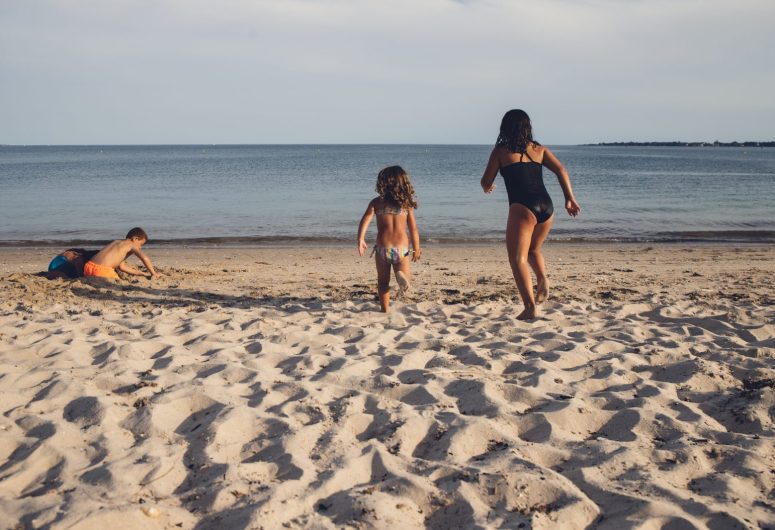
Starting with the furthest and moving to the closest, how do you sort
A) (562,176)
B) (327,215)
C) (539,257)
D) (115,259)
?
(327,215) < (115,259) < (539,257) < (562,176)

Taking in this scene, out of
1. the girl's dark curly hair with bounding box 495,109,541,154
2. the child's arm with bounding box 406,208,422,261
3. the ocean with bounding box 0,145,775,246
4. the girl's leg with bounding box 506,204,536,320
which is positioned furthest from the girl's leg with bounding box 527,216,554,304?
the ocean with bounding box 0,145,775,246

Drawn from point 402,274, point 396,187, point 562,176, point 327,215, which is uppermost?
point 562,176

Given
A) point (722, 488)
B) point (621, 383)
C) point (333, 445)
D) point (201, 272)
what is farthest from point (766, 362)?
point (201, 272)

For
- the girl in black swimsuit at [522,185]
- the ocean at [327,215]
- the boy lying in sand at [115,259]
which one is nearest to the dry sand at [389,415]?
the girl in black swimsuit at [522,185]

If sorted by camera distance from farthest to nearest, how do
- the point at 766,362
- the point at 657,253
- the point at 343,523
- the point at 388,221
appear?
the point at 657,253, the point at 388,221, the point at 766,362, the point at 343,523

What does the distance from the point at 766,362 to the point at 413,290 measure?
4057 millimetres

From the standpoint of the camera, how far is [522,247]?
5.96 meters

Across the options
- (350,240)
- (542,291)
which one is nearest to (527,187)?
(542,291)

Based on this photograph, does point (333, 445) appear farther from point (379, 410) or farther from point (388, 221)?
point (388, 221)

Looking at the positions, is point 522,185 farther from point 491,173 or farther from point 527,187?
point 491,173

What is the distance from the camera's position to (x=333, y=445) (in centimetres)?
328

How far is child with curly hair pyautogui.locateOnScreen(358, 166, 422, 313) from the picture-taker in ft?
21.2

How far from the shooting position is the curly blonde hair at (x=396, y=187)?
6434mm

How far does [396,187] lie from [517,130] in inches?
50.7
